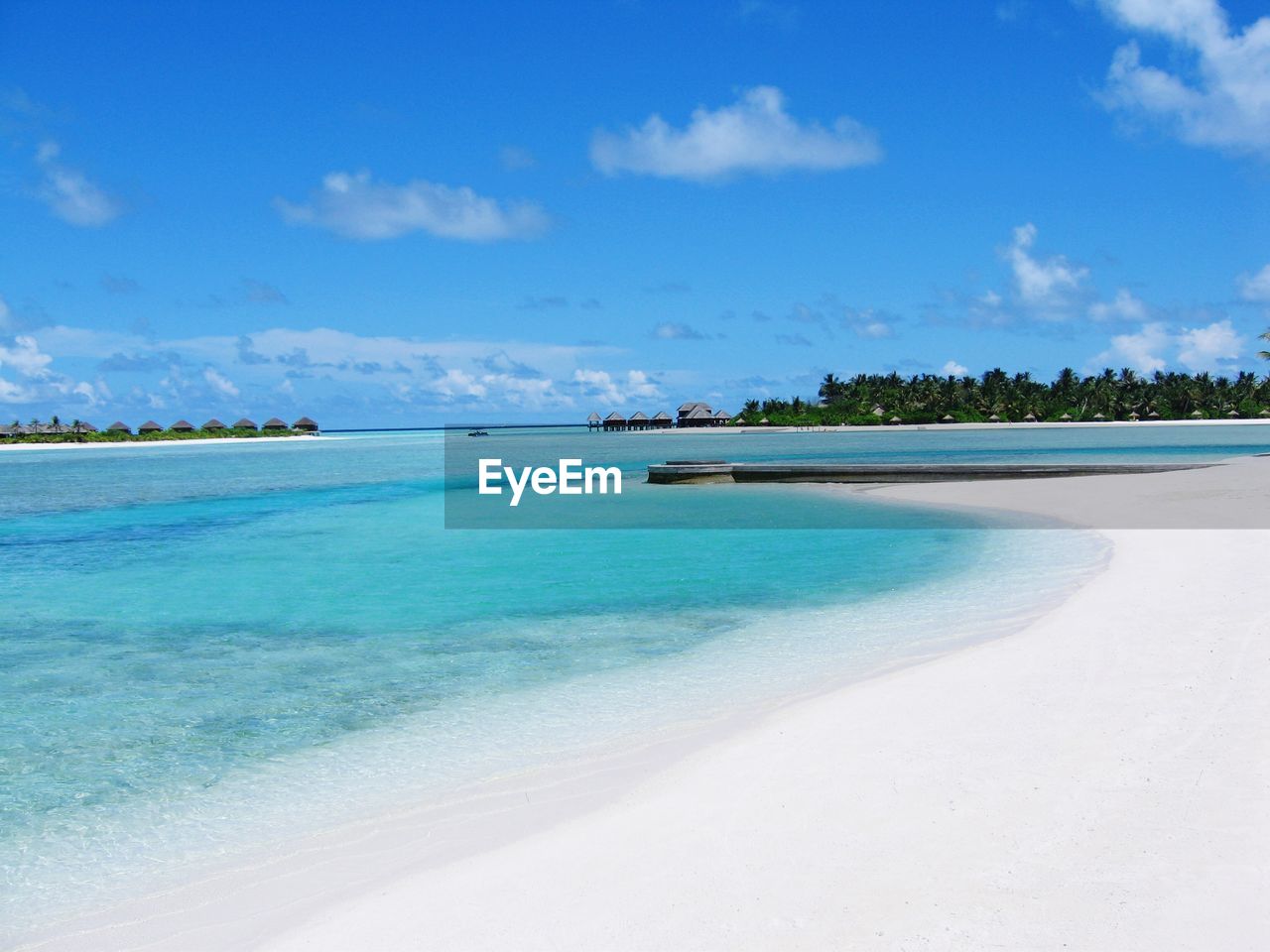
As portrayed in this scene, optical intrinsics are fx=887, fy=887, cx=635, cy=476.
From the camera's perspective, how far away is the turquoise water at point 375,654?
5398mm

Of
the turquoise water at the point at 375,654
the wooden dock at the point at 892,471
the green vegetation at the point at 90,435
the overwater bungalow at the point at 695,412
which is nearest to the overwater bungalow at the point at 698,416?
the overwater bungalow at the point at 695,412

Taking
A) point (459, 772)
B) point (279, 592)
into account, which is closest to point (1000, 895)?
point (459, 772)

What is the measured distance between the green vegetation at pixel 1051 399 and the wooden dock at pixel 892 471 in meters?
90.9

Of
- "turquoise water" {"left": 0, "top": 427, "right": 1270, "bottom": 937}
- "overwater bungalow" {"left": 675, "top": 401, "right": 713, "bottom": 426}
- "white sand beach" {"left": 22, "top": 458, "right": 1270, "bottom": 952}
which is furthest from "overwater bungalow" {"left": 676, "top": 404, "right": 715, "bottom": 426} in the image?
"white sand beach" {"left": 22, "top": 458, "right": 1270, "bottom": 952}

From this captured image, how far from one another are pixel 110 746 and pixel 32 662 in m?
3.71

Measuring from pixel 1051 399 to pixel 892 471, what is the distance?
9821cm

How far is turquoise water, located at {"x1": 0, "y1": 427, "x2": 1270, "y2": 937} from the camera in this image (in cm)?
540

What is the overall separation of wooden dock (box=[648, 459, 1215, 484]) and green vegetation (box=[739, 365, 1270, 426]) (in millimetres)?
90851

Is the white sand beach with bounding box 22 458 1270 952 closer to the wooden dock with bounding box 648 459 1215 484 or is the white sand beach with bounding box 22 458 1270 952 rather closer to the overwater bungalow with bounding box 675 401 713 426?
the wooden dock with bounding box 648 459 1215 484

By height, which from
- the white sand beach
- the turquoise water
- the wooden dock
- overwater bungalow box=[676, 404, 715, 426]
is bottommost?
the turquoise water

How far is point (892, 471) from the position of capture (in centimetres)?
3038

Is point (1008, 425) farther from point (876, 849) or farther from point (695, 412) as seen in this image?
point (876, 849)

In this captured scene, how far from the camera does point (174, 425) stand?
424 feet

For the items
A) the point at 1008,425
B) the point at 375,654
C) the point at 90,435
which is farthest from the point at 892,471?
the point at 90,435
